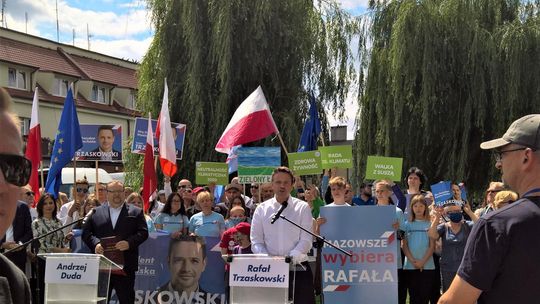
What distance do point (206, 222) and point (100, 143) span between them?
23.3ft

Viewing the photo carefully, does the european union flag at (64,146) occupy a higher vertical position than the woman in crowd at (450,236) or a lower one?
higher

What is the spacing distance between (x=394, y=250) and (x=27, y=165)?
24.5 feet

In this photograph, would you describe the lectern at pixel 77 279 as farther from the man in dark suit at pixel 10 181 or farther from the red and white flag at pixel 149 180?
the man in dark suit at pixel 10 181

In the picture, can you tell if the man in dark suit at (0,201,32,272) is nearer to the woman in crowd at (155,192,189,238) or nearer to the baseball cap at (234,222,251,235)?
the woman in crowd at (155,192,189,238)

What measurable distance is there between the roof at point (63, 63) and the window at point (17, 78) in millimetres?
656

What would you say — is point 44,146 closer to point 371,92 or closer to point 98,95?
point 98,95

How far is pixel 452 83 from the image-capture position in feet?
Result: 63.9

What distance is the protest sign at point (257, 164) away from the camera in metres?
11.6

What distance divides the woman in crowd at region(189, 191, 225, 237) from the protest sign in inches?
80.5

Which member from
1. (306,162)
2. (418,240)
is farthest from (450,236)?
(306,162)

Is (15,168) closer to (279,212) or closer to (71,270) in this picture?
(279,212)

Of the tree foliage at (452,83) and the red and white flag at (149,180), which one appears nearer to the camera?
the red and white flag at (149,180)

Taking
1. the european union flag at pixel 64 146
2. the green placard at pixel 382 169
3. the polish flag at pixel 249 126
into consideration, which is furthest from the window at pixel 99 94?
the green placard at pixel 382 169

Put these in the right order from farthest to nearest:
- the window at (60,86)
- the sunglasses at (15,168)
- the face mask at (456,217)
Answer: the window at (60,86) → the face mask at (456,217) → the sunglasses at (15,168)
